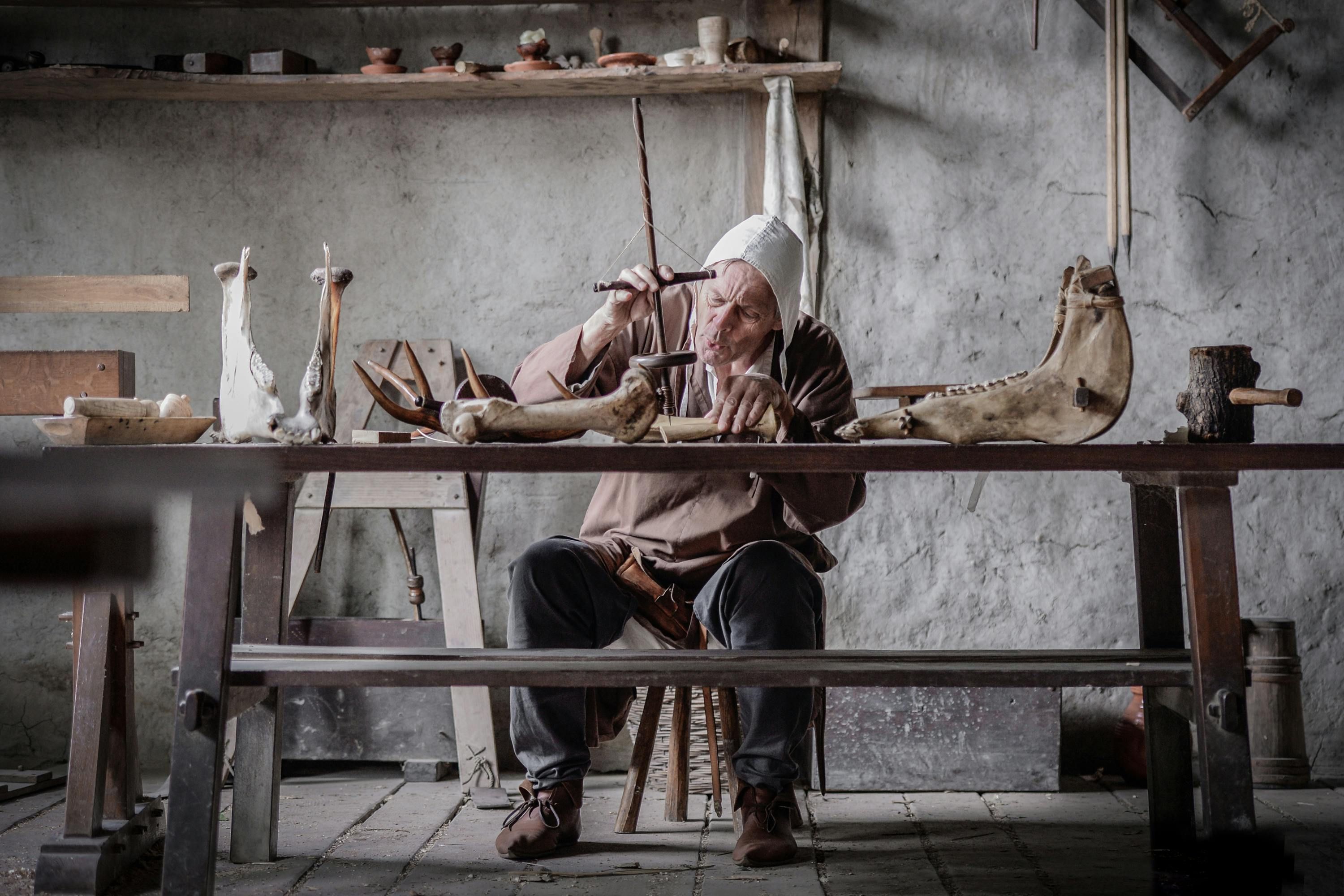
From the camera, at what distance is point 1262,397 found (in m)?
2.25

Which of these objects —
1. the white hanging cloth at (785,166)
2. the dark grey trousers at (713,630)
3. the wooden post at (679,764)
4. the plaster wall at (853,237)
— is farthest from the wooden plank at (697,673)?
the white hanging cloth at (785,166)

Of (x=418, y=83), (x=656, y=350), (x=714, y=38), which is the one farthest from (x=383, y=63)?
(x=656, y=350)

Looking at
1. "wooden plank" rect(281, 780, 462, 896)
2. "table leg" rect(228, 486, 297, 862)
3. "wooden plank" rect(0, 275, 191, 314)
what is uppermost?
"wooden plank" rect(0, 275, 191, 314)

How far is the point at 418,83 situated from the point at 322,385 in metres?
1.76

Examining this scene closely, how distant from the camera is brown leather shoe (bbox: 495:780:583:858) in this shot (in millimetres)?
2748

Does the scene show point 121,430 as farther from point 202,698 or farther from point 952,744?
point 952,744

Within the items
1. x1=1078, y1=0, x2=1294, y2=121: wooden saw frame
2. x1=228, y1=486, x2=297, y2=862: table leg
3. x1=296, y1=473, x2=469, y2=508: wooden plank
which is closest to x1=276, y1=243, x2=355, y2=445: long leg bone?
x1=228, y1=486, x2=297, y2=862: table leg

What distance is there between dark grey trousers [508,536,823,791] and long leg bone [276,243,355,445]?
2.09ft

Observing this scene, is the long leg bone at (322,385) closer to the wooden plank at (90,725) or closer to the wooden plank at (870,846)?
the wooden plank at (90,725)

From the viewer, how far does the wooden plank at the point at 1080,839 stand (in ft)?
8.50

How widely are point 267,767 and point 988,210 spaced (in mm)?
2748

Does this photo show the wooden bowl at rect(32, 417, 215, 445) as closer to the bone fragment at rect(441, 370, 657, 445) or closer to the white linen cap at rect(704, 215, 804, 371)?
the bone fragment at rect(441, 370, 657, 445)

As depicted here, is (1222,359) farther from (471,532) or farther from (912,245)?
(471,532)

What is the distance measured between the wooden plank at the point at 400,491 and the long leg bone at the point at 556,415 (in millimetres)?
1498
